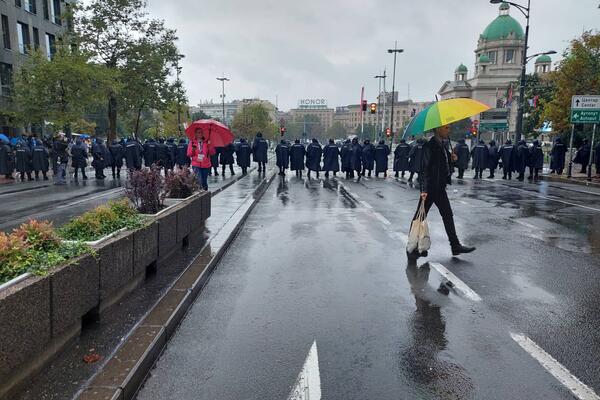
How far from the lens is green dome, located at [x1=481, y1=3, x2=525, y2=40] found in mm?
103625

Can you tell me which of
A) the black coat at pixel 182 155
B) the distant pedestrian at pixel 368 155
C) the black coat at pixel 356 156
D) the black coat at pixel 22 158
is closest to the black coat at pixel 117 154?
the black coat at pixel 182 155

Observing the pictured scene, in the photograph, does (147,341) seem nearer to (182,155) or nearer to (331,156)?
(182,155)

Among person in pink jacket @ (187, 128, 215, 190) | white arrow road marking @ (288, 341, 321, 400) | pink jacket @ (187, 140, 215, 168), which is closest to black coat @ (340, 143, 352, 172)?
person in pink jacket @ (187, 128, 215, 190)

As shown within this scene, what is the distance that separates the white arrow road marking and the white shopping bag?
3582 mm

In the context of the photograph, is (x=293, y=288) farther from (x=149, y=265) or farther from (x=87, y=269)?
(x=87, y=269)

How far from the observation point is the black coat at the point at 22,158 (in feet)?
64.2

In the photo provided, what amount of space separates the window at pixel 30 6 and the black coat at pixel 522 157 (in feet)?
123

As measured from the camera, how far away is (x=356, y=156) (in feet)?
73.2

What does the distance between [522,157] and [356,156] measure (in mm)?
7571

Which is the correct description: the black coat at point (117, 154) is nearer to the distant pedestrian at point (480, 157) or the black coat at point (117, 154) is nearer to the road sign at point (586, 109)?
the distant pedestrian at point (480, 157)

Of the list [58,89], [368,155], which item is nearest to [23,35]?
[58,89]

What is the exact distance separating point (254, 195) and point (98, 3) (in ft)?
81.4

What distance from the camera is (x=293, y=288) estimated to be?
5727 mm

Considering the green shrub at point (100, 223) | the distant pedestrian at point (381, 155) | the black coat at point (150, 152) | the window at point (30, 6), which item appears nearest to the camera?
the green shrub at point (100, 223)
